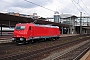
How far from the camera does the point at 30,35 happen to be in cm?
3050

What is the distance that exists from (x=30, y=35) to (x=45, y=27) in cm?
722

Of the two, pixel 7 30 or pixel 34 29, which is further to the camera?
pixel 7 30

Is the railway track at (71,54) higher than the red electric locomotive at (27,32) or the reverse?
the reverse

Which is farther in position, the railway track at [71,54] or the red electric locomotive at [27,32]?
the red electric locomotive at [27,32]

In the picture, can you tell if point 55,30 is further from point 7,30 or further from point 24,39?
point 7,30

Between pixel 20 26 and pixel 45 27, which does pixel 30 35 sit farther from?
pixel 45 27

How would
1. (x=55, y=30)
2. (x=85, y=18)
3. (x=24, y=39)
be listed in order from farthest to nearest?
(x=85, y=18), (x=55, y=30), (x=24, y=39)

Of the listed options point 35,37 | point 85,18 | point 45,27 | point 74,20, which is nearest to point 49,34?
point 45,27

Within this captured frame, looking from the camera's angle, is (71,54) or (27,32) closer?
(71,54)

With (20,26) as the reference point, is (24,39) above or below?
below

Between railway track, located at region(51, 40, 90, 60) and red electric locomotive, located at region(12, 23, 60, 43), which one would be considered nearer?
railway track, located at region(51, 40, 90, 60)

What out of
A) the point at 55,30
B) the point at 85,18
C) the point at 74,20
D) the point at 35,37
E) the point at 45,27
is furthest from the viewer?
the point at 85,18

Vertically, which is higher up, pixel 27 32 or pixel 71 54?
pixel 27 32

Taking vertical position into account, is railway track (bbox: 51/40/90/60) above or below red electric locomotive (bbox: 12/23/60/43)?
below
